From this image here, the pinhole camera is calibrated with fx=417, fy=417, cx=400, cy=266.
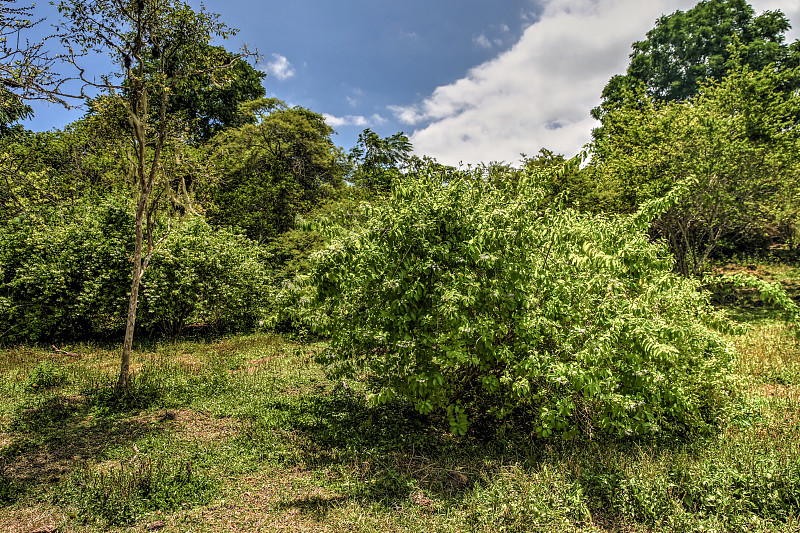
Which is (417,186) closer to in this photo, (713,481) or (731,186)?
(713,481)

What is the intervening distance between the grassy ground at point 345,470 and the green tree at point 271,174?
41.6ft

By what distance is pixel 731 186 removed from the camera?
51.2ft

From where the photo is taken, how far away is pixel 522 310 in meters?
4.81

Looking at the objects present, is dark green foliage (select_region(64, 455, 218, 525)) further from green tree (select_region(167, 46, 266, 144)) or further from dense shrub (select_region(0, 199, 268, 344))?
green tree (select_region(167, 46, 266, 144))

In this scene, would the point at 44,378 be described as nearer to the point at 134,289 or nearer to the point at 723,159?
the point at 134,289

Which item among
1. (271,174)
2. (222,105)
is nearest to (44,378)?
(271,174)

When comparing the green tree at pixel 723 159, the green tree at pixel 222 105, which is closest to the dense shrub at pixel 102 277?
the green tree at pixel 723 159

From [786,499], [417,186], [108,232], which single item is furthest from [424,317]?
[108,232]

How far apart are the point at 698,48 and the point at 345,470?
40671 millimetres

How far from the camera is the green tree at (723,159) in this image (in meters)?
14.9

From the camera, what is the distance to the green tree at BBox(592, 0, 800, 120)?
26781 mm

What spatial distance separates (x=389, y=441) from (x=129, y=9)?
776cm

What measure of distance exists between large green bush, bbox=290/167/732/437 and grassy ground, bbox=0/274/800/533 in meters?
0.53

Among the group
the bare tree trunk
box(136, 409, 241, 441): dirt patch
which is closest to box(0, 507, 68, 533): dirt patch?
box(136, 409, 241, 441): dirt patch
